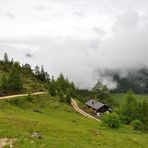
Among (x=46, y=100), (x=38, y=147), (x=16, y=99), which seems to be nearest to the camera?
(x=38, y=147)

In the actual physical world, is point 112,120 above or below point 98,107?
below

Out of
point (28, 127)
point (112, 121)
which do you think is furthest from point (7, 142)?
point (112, 121)

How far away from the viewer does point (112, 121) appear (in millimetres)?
88625

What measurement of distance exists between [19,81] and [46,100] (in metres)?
12.3

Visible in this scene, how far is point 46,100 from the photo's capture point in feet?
423

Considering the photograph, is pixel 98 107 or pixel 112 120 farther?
pixel 98 107

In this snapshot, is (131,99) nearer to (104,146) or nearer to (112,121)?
(112,121)

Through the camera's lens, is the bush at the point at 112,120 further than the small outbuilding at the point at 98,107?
No

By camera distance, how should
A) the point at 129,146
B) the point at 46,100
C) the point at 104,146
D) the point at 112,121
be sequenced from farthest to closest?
the point at 46,100
the point at 112,121
the point at 129,146
the point at 104,146

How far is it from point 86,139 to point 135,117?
7294 centimetres

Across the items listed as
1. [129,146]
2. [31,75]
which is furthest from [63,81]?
[129,146]

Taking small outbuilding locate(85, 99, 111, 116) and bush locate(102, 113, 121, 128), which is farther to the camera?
small outbuilding locate(85, 99, 111, 116)

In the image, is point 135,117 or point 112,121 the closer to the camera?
point 112,121

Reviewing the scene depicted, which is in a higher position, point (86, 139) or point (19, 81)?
point (19, 81)
